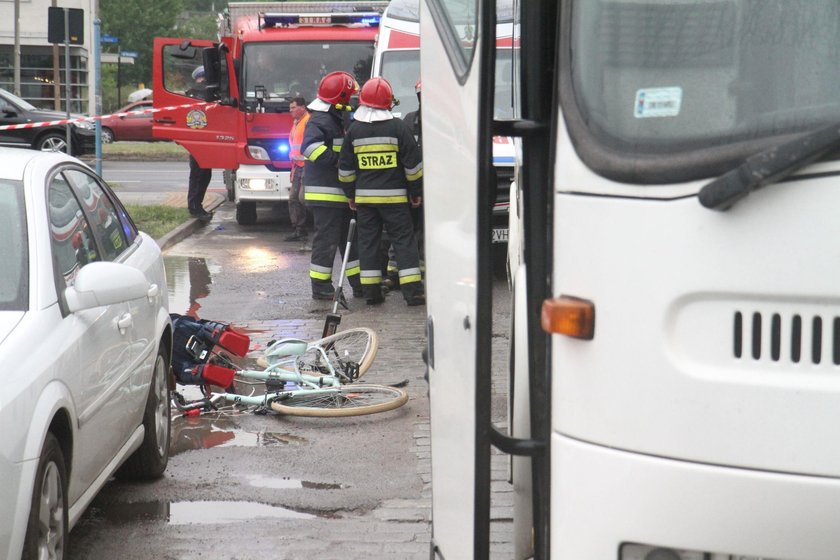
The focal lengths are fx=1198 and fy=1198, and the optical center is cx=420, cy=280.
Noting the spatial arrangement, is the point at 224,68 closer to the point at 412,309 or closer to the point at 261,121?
the point at 261,121

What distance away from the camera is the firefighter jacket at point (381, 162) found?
11.0 m

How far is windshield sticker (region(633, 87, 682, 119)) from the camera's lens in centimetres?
262

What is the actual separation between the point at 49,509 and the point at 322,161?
7788mm

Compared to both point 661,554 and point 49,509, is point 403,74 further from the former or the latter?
point 661,554

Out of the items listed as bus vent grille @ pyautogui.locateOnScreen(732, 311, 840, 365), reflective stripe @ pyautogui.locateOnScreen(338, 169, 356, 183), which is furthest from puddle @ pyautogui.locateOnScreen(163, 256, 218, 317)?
bus vent grille @ pyautogui.locateOnScreen(732, 311, 840, 365)

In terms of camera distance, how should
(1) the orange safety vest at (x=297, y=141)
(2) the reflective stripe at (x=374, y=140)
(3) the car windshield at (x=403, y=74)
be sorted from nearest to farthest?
(2) the reflective stripe at (x=374, y=140) < (3) the car windshield at (x=403, y=74) < (1) the orange safety vest at (x=297, y=141)

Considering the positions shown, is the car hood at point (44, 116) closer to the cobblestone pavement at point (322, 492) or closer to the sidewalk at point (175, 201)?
the sidewalk at point (175, 201)

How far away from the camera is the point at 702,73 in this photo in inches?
103

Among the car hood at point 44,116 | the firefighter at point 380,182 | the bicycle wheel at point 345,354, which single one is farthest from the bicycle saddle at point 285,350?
the car hood at point 44,116

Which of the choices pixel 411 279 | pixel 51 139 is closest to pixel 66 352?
pixel 411 279

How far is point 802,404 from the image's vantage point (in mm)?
2428

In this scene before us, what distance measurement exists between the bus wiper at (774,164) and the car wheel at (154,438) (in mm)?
3888

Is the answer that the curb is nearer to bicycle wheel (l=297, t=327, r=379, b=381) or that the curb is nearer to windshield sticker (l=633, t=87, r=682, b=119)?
bicycle wheel (l=297, t=327, r=379, b=381)

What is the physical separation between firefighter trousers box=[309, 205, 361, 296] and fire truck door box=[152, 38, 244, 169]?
243 inches
